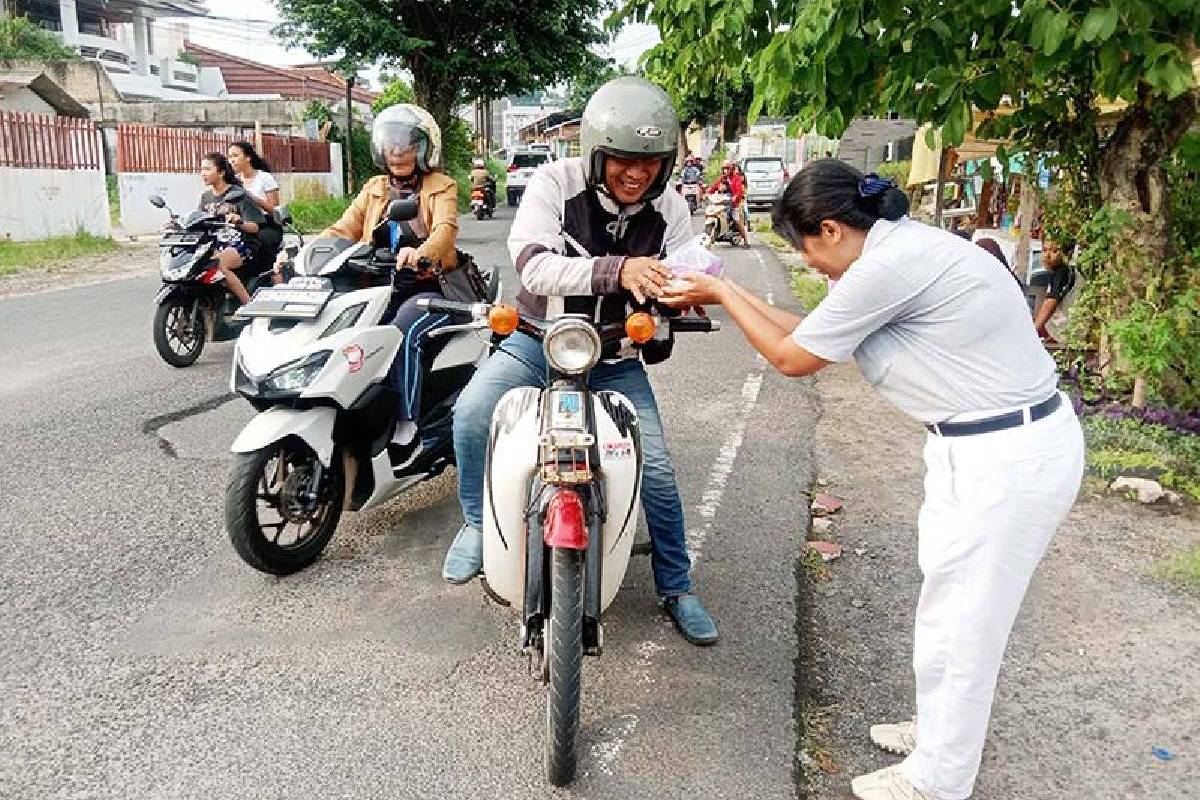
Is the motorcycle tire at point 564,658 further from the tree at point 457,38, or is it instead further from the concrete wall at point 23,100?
the concrete wall at point 23,100

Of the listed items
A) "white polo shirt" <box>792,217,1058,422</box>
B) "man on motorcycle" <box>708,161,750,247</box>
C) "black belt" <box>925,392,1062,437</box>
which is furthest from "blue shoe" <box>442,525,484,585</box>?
"man on motorcycle" <box>708,161,750,247</box>

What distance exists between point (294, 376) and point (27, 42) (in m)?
41.5

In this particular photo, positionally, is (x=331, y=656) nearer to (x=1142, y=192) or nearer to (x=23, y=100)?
(x=1142, y=192)

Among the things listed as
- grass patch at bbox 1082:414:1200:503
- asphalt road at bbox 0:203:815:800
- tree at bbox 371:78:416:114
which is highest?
tree at bbox 371:78:416:114

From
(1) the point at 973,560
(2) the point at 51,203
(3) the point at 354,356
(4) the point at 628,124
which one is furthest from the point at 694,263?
(2) the point at 51,203

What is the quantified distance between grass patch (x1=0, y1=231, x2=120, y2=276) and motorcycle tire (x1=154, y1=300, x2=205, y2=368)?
6.22 metres

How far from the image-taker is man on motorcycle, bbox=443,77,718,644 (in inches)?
117

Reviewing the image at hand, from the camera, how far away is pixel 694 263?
2.71 metres

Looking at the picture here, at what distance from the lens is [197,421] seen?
5.88 metres

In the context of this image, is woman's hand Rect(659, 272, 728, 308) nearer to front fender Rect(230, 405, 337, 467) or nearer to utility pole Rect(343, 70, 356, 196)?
front fender Rect(230, 405, 337, 467)

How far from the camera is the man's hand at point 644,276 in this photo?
2.71 meters

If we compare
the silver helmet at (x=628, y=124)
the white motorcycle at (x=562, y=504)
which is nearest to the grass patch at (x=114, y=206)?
the silver helmet at (x=628, y=124)

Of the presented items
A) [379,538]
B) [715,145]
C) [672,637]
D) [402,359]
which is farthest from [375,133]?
[715,145]

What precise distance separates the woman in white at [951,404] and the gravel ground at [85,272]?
10.6 meters
